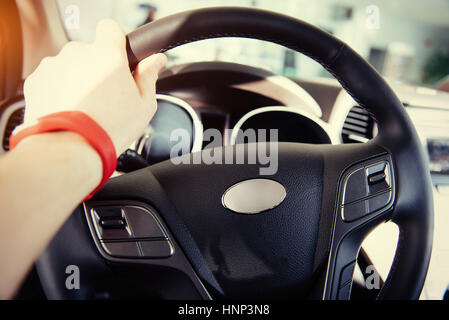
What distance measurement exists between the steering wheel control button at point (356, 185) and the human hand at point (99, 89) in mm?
429

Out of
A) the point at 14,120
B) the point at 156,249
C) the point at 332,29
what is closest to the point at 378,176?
the point at 156,249

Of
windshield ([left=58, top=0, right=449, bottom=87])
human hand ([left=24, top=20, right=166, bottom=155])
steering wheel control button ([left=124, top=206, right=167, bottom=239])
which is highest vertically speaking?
windshield ([left=58, top=0, right=449, bottom=87])

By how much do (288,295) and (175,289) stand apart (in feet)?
0.75

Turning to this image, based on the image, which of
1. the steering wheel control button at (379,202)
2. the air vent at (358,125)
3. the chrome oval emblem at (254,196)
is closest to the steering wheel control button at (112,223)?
A: the chrome oval emblem at (254,196)

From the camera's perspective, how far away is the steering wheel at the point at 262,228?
0.65 m

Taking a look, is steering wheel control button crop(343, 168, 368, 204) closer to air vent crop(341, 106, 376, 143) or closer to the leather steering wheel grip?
the leather steering wheel grip

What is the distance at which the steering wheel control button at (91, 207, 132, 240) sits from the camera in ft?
2.19

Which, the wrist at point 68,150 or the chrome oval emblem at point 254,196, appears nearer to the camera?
the wrist at point 68,150

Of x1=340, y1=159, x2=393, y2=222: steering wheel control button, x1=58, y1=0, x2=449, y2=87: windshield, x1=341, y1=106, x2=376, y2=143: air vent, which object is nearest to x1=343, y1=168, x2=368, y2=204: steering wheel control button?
x1=340, y1=159, x2=393, y2=222: steering wheel control button

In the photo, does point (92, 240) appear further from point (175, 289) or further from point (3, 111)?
point (3, 111)

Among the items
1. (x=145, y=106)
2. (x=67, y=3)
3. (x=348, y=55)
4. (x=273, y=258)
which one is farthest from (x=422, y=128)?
(x=67, y=3)

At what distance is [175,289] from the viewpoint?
0.68 metres

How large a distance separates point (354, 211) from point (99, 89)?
0.53 meters

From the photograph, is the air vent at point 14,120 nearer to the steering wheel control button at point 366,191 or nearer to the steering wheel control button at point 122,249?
the steering wheel control button at point 122,249
